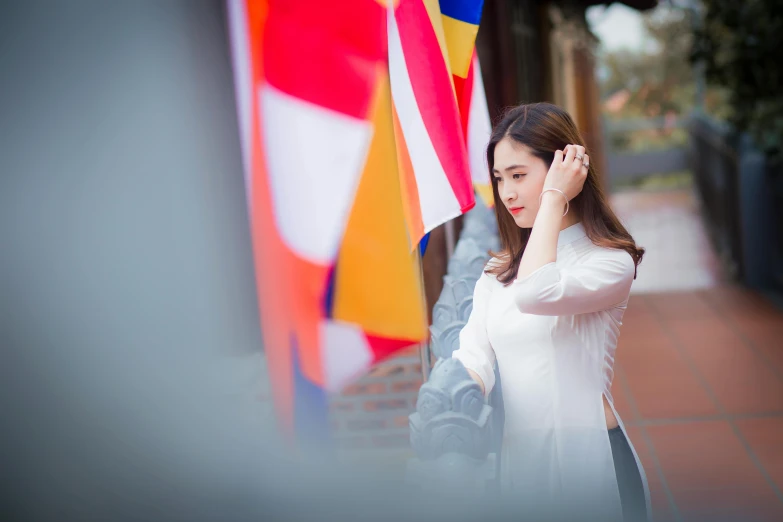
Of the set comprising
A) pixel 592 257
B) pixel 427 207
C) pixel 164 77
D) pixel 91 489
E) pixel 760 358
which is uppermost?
pixel 164 77

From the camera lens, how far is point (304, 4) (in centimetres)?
111

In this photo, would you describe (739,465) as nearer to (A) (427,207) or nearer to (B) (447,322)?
(B) (447,322)

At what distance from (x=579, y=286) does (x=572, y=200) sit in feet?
0.81

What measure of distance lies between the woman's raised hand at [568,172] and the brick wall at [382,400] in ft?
5.58

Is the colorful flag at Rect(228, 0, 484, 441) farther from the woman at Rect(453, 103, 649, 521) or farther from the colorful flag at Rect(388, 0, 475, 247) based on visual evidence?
the woman at Rect(453, 103, 649, 521)

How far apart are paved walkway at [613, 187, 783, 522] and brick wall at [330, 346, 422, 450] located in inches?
40.2

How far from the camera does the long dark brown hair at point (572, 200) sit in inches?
59.1

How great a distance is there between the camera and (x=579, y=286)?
146 cm

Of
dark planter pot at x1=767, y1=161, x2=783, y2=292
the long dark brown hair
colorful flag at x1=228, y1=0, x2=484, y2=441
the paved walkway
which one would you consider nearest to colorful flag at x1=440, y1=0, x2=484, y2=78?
the long dark brown hair

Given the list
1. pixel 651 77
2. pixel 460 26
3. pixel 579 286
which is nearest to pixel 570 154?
pixel 579 286

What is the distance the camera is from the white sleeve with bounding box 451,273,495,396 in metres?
1.55

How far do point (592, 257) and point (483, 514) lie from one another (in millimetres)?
648

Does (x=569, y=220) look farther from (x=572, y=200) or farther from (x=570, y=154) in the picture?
(x=570, y=154)

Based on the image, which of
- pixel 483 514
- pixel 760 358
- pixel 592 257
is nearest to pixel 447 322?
pixel 592 257
